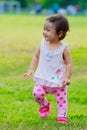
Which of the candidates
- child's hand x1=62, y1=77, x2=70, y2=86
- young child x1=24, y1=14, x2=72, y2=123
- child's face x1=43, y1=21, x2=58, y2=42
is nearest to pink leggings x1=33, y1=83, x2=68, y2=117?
young child x1=24, y1=14, x2=72, y2=123

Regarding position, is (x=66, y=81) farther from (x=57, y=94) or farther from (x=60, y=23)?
(x=60, y=23)

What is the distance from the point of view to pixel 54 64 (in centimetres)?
652

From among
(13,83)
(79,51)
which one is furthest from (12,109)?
(79,51)

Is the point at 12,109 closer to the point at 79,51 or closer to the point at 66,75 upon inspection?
the point at 66,75

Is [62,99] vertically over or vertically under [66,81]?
under

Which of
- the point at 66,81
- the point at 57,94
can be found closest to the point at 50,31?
the point at 66,81

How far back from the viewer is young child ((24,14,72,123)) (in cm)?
650

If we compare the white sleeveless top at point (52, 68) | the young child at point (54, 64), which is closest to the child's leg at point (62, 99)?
the young child at point (54, 64)

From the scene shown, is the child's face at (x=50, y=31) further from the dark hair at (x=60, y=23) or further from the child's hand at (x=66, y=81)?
the child's hand at (x=66, y=81)

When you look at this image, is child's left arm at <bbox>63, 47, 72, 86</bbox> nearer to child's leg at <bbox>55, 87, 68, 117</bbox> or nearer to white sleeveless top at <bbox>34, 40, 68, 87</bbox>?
white sleeveless top at <bbox>34, 40, 68, 87</bbox>

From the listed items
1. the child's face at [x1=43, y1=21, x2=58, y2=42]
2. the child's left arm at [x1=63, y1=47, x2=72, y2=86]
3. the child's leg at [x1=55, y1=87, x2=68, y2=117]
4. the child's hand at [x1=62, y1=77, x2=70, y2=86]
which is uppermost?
the child's face at [x1=43, y1=21, x2=58, y2=42]

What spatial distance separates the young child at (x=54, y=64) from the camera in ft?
21.3

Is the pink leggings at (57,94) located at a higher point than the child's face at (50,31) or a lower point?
lower

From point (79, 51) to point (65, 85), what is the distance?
10032 mm
